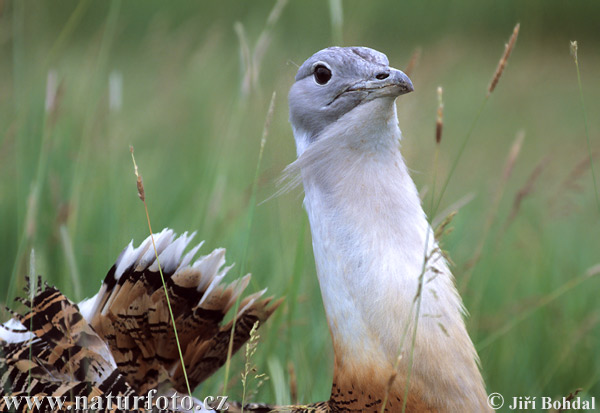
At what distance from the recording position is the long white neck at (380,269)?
1465mm

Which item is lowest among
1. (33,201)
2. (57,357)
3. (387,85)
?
(57,357)

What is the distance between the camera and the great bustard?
1464mm

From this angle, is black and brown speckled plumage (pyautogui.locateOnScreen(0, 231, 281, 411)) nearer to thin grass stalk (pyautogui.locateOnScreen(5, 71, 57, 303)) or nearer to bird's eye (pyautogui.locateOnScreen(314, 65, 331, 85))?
thin grass stalk (pyautogui.locateOnScreen(5, 71, 57, 303))

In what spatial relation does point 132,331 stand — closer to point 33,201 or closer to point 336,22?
point 33,201

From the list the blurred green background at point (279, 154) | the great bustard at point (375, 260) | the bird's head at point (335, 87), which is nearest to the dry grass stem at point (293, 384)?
the blurred green background at point (279, 154)

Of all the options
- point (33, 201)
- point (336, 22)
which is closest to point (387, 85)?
point (336, 22)

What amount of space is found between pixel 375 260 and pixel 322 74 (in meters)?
0.50

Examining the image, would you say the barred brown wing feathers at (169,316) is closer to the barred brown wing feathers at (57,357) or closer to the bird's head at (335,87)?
the barred brown wing feathers at (57,357)

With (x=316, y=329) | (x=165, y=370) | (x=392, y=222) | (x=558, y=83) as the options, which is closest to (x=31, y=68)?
(x=316, y=329)

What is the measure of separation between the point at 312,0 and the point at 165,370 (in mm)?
3439

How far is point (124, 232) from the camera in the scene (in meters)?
2.35

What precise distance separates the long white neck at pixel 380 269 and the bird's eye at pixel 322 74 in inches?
5.2

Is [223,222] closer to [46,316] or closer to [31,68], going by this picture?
[46,316]

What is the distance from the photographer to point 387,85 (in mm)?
1558
